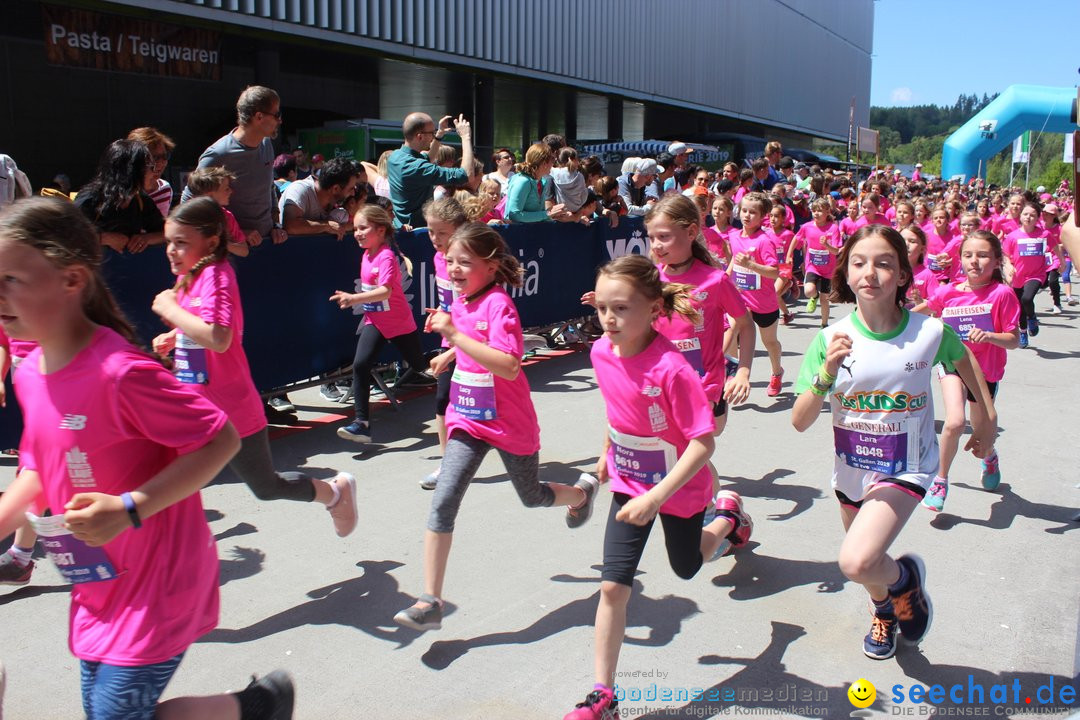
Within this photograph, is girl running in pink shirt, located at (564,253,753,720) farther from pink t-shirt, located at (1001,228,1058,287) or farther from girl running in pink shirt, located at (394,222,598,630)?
pink t-shirt, located at (1001,228,1058,287)

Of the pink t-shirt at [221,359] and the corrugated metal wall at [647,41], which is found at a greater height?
the corrugated metal wall at [647,41]

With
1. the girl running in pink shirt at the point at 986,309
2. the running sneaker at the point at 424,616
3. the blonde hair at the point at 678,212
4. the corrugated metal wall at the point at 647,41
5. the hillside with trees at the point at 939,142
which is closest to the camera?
the running sneaker at the point at 424,616

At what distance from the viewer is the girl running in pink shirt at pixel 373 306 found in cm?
676

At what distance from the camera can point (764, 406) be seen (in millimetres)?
8305

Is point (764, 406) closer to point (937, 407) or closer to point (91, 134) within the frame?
point (937, 407)

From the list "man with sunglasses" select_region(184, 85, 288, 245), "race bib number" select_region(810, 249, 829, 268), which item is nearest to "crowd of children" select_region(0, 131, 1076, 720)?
"man with sunglasses" select_region(184, 85, 288, 245)

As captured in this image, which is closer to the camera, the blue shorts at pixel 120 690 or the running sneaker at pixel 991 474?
the blue shorts at pixel 120 690

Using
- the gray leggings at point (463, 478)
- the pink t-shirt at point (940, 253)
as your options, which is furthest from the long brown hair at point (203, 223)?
the pink t-shirt at point (940, 253)

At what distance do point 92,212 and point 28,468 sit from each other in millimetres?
3749

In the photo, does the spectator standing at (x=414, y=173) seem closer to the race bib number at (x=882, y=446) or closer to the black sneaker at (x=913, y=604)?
the race bib number at (x=882, y=446)

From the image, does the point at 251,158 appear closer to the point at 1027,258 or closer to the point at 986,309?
the point at 986,309

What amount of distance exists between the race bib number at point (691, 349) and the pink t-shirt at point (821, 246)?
7716 millimetres

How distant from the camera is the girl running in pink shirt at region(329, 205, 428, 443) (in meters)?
6.76

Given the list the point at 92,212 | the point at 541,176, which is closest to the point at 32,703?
the point at 92,212
